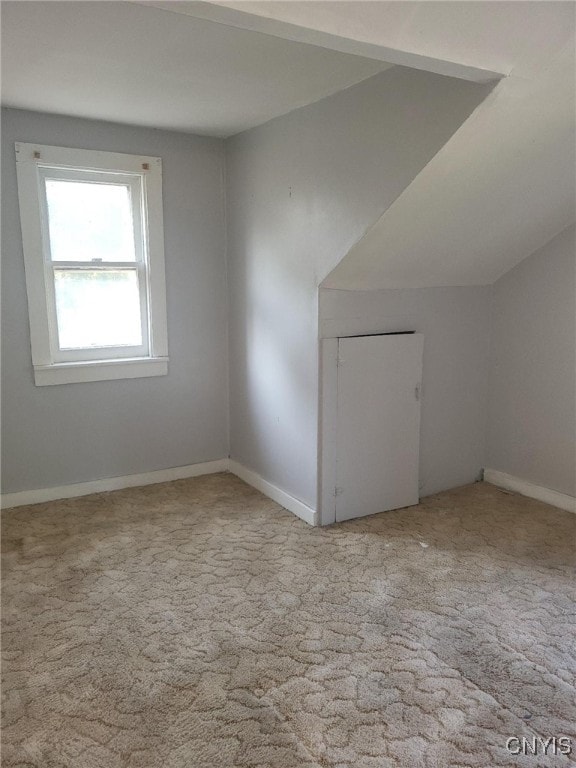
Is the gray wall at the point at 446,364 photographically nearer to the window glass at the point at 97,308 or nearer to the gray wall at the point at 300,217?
the gray wall at the point at 300,217

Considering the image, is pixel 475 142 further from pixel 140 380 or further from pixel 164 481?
pixel 164 481

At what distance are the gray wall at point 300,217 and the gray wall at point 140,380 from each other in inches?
6.3

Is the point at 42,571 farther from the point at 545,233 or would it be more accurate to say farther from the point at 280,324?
the point at 545,233

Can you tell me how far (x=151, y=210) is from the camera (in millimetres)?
3842

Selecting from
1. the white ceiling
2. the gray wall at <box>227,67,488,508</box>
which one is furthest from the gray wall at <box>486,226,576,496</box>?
the white ceiling

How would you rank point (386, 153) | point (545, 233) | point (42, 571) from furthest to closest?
point (545, 233) < point (42, 571) < point (386, 153)

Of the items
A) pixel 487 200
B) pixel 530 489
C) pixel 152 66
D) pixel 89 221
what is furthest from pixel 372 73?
pixel 530 489

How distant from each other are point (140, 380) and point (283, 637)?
2.17 m

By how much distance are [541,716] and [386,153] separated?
2.34 metres

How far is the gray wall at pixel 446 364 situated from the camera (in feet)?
11.5

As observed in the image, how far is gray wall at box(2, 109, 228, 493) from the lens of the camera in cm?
353

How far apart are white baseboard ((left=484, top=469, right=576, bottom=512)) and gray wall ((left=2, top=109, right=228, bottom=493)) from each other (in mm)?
1952

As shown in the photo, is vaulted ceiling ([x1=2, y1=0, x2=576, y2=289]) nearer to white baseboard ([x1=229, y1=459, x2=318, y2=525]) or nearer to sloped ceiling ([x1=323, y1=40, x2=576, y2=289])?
sloped ceiling ([x1=323, y1=40, x2=576, y2=289])

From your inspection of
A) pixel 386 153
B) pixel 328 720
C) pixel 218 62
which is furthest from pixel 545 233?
pixel 328 720
